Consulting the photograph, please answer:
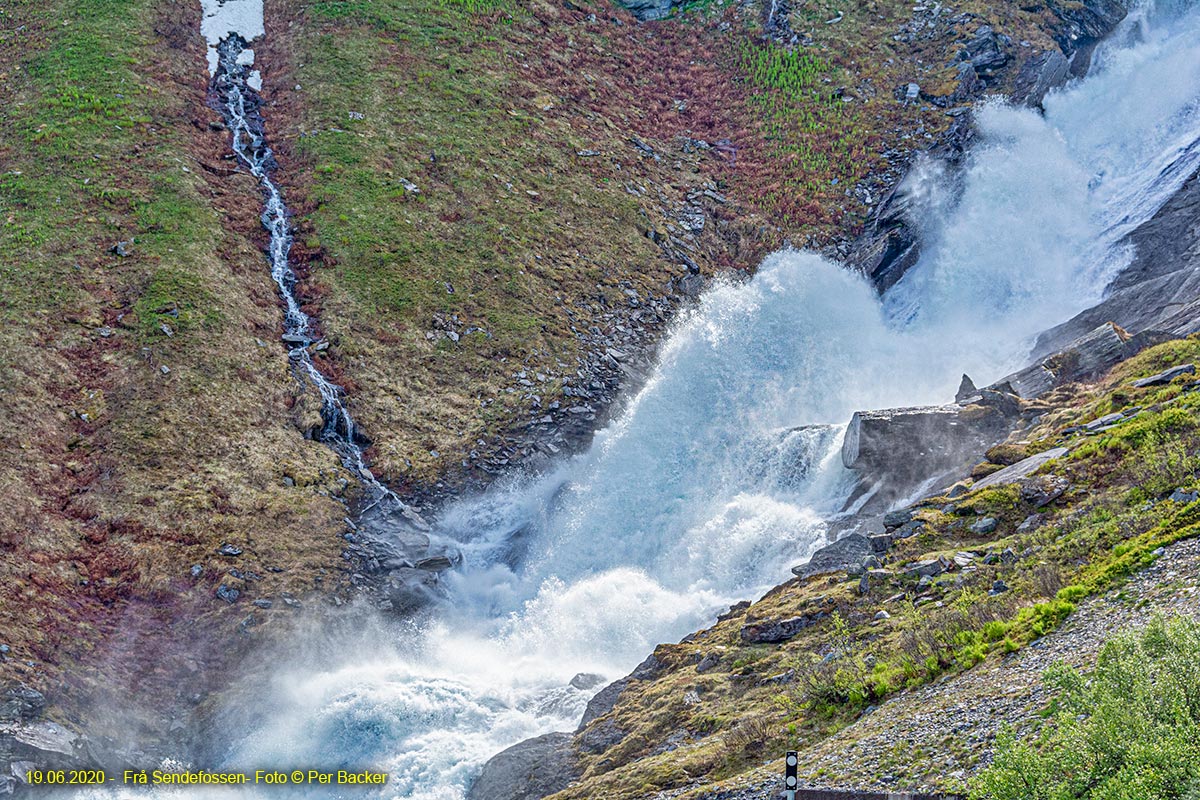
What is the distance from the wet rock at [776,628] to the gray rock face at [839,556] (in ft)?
9.79

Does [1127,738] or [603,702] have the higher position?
[603,702]

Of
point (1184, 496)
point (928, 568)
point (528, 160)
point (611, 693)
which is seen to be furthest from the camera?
point (528, 160)

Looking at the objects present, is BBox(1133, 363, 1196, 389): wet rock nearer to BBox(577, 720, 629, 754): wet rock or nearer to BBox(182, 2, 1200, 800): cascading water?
BBox(182, 2, 1200, 800): cascading water

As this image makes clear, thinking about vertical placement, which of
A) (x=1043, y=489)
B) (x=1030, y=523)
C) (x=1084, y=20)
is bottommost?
(x=1030, y=523)

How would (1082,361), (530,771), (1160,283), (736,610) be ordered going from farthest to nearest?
(1160,283) → (1082,361) → (736,610) → (530,771)

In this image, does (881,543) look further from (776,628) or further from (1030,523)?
(1030,523)

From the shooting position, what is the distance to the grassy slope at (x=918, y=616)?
20609mm

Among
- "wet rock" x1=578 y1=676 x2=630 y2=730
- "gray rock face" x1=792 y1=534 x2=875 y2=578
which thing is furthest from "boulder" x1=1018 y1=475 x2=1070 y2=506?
"wet rock" x1=578 y1=676 x2=630 y2=730

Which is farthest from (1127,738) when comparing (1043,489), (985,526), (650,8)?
(650,8)

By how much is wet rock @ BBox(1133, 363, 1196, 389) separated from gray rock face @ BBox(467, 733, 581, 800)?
808 inches

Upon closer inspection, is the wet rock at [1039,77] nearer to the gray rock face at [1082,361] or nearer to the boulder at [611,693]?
the gray rock face at [1082,361]

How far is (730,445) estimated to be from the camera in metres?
43.3

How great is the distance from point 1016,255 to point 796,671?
36255mm

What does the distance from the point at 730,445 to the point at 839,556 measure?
14.3 meters
